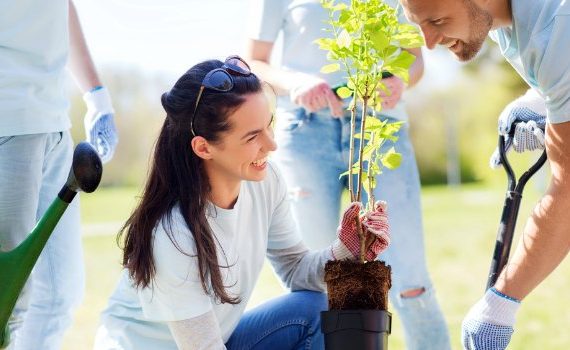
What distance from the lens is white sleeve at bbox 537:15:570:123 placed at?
2000 mm

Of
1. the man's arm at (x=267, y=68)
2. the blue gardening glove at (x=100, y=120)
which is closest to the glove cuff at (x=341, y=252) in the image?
the man's arm at (x=267, y=68)

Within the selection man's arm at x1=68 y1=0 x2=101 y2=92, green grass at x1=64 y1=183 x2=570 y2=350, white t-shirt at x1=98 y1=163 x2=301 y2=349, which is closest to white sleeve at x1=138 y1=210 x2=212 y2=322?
white t-shirt at x1=98 y1=163 x2=301 y2=349

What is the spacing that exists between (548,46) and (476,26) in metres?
0.19

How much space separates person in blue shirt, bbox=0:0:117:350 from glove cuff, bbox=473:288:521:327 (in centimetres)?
112

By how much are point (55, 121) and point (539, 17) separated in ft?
3.98

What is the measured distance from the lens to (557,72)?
2033 millimetres

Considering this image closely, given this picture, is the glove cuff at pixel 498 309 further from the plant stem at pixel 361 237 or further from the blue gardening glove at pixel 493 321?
the plant stem at pixel 361 237

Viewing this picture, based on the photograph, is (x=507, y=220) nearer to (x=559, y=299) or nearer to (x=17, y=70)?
(x=17, y=70)

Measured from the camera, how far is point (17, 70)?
7.49 feet

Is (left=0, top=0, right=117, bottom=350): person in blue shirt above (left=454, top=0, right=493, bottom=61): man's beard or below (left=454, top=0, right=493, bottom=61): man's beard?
below

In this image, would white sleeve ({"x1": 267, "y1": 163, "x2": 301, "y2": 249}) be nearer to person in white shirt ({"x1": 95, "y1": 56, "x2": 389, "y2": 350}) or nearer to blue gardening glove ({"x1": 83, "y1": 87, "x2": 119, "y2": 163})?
person in white shirt ({"x1": 95, "y1": 56, "x2": 389, "y2": 350})

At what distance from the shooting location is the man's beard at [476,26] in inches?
83.7

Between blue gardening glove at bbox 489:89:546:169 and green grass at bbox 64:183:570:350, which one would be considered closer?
blue gardening glove at bbox 489:89:546:169

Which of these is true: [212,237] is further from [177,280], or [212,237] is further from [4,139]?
[4,139]
